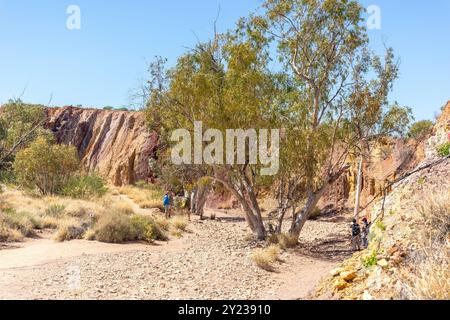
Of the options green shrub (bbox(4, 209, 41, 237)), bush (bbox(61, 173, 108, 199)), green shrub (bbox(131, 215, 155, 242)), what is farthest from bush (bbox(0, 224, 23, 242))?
bush (bbox(61, 173, 108, 199))

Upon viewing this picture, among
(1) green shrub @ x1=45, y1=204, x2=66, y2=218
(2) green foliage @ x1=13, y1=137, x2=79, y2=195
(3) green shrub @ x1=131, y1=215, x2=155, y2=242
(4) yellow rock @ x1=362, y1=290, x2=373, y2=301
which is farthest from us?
(2) green foliage @ x1=13, y1=137, x2=79, y2=195

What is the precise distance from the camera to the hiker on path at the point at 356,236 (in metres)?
15.0

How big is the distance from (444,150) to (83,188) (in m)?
22.8

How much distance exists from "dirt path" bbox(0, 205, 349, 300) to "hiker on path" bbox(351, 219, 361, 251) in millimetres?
395

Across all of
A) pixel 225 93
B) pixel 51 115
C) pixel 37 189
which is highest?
pixel 51 115

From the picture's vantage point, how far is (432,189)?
779 cm

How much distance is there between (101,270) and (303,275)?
512cm

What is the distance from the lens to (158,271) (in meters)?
11.1

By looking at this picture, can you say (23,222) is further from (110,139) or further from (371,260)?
(110,139)

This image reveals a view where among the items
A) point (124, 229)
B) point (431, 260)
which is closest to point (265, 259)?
point (124, 229)

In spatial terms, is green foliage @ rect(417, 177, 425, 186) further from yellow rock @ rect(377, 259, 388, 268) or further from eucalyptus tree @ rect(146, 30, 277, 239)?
eucalyptus tree @ rect(146, 30, 277, 239)

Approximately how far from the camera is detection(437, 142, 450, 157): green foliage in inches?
344
